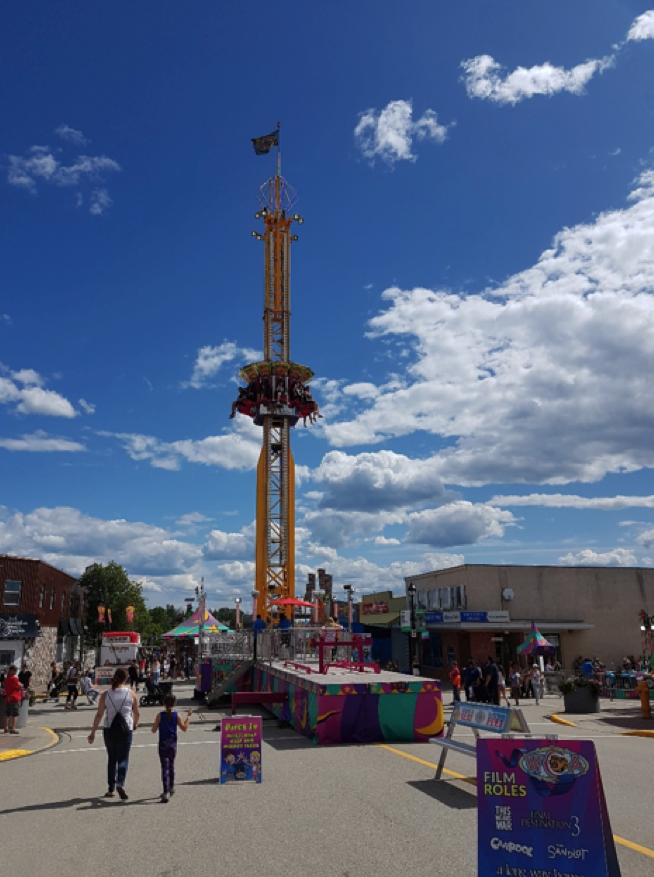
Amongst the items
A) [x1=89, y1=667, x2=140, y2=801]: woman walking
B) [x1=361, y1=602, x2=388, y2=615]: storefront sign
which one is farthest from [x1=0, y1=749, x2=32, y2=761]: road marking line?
[x1=361, y1=602, x2=388, y2=615]: storefront sign

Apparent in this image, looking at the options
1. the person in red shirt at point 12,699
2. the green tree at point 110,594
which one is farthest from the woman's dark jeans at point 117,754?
the green tree at point 110,594

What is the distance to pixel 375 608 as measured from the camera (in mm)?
51969

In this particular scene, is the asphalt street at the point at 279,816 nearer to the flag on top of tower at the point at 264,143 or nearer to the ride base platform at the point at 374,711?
the ride base platform at the point at 374,711

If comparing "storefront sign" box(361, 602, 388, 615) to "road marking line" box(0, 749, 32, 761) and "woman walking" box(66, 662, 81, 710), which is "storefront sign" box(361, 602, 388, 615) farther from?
"road marking line" box(0, 749, 32, 761)

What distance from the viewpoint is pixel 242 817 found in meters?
7.93

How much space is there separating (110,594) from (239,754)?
62019mm

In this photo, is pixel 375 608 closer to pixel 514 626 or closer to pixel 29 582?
pixel 514 626

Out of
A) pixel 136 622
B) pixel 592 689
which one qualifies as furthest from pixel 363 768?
pixel 136 622

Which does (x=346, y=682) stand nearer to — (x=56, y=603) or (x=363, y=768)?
(x=363, y=768)

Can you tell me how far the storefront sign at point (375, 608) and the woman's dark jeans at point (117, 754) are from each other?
43.0 meters

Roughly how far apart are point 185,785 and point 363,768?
266cm

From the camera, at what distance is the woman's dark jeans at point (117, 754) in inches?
350

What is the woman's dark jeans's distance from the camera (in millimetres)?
8883

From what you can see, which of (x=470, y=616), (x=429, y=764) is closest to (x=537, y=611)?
(x=470, y=616)
